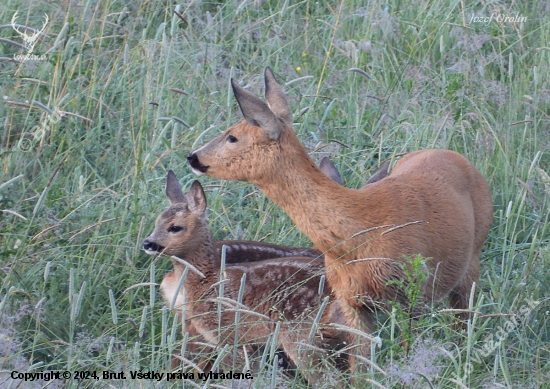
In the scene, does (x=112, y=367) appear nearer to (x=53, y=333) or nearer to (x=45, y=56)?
(x=53, y=333)

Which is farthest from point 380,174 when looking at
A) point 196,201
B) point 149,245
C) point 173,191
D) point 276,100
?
point 149,245

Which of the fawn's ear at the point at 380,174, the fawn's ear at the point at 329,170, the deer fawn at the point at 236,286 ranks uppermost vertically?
the fawn's ear at the point at 329,170

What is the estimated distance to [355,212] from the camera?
4719 millimetres

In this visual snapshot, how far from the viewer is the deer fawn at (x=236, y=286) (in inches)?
192

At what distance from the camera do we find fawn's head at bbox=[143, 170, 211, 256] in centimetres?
538

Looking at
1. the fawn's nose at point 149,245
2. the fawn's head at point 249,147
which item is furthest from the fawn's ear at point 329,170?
the fawn's nose at point 149,245

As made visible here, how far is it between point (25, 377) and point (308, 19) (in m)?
4.69

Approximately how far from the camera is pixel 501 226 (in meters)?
5.99

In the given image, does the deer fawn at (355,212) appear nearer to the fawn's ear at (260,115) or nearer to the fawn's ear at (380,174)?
the fawn's ear at (260,115)

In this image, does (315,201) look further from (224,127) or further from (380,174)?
(224,127)

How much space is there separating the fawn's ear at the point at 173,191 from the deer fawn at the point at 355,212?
582 millimetres

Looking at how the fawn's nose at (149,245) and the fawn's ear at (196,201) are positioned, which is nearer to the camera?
the fawn's nose at (149,245)

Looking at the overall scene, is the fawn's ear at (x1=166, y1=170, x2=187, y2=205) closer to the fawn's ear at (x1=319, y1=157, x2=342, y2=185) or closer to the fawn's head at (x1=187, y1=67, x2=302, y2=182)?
the fawn's head at (x1=187, y1=67, x2=302, y2=182)

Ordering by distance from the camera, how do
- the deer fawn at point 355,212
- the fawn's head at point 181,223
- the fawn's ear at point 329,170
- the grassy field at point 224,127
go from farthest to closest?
the fawn's ear at point 329,170 < the fawn's head at point 181,223 < the deer fawn at point 355,212 < the grassy field at point 224,127
